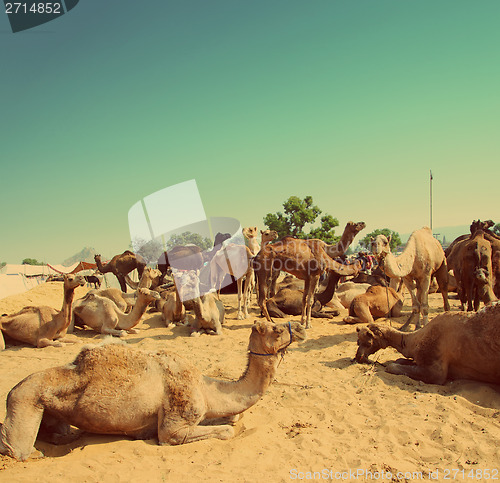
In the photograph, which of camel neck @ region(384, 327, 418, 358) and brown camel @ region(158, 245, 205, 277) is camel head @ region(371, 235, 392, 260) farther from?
brown camel @ region(158, 245, 205, 277)

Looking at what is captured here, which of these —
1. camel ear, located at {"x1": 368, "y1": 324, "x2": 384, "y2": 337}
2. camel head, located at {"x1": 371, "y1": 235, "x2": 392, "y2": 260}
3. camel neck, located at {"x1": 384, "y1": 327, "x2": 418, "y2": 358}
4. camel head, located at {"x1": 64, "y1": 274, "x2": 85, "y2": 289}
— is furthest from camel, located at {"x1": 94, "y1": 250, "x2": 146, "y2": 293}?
camel neck, located at {"x1": 384, "y1": 327, "x2": 418, "y2": 358}

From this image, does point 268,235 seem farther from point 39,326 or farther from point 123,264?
point 123,264

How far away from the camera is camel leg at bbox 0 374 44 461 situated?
159 inches

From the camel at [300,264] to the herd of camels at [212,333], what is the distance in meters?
0.03

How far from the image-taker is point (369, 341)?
7.26m

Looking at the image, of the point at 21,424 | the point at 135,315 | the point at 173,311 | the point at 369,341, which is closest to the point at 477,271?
the point at 369,341

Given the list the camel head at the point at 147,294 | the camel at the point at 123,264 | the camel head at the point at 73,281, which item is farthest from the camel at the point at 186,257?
the camel head at the point at 73,281

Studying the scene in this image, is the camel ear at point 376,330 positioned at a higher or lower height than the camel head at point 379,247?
lower

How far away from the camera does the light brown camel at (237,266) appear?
45.6 ft

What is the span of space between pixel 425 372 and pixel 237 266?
8516 mm

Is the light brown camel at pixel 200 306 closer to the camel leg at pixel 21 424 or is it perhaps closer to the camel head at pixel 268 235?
the camel head at pixel 268 235

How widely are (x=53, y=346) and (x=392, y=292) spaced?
30.5 feet

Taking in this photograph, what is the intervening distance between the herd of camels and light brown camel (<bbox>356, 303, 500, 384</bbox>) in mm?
15

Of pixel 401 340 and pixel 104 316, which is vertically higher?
pixel 104 316
